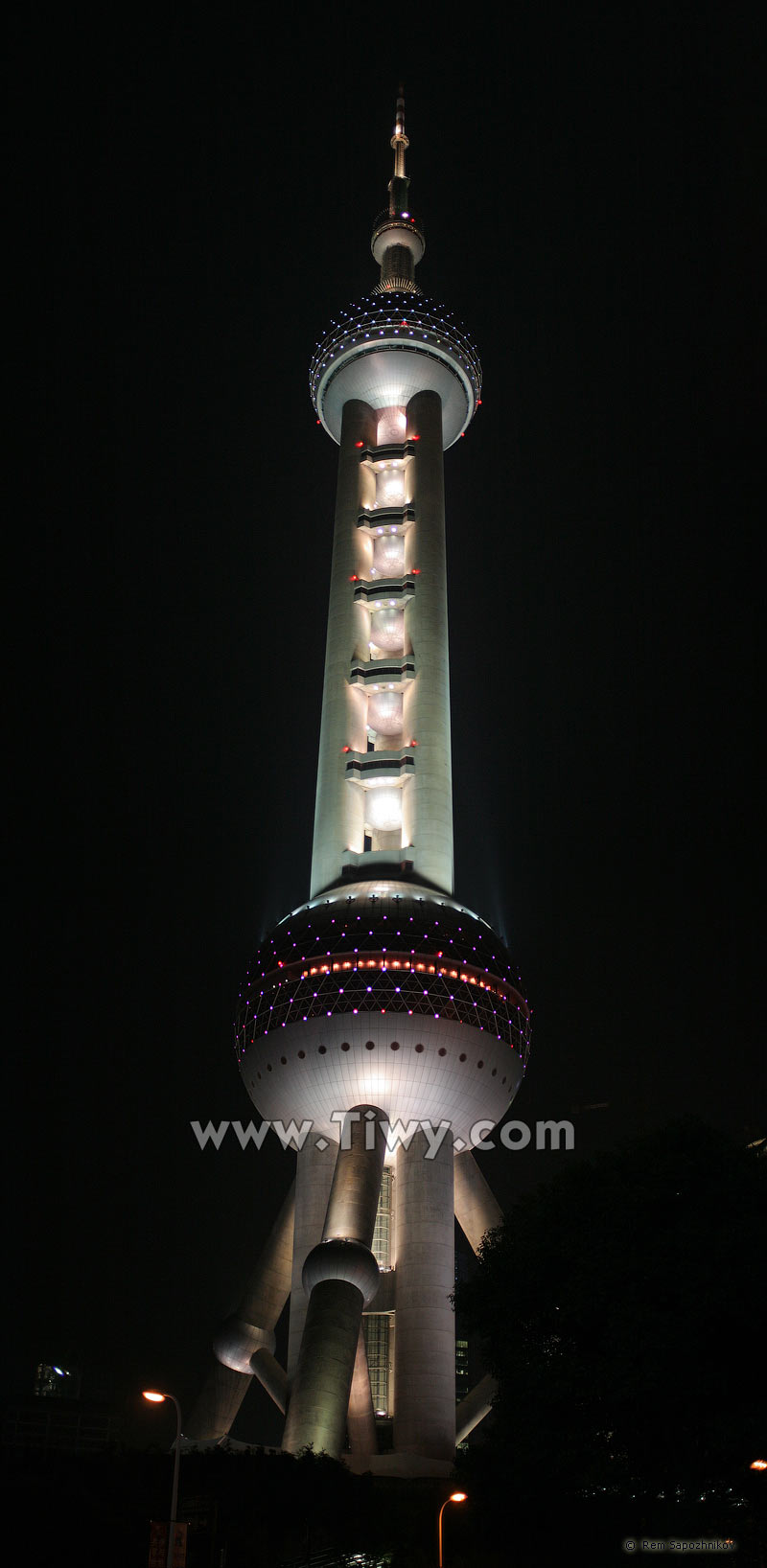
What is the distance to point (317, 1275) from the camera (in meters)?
67.7

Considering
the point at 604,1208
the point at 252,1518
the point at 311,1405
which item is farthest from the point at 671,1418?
the point at 311,1405

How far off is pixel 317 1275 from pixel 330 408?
64.8 metres

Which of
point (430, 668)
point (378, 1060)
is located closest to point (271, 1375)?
point (378, 1060)

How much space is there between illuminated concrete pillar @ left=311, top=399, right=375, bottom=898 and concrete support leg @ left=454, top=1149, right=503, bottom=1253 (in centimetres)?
1882

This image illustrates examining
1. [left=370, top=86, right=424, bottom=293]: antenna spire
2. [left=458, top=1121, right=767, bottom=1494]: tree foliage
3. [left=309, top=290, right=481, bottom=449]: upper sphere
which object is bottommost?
[left=458, top=1121, right=767, bottom=1494]: tree foliage

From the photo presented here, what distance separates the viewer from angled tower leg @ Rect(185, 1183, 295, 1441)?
245 feet

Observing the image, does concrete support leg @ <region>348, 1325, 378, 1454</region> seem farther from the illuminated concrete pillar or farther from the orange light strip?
the illuminated concrete pillar

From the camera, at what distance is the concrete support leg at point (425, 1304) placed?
226 ft

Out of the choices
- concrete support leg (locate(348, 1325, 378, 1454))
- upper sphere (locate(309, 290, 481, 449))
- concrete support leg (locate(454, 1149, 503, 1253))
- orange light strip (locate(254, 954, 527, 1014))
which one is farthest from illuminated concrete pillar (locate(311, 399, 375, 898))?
concrete support leg (locate(348, 1325, 378, 1454))

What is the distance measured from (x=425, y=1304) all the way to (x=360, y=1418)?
21.0 ft

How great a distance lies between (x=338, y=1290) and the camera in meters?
66.5

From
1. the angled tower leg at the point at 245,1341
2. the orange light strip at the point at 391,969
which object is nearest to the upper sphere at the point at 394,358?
the orange light strip at the point at 391,969

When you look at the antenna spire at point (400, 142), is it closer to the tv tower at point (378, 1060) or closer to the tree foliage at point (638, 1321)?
the tv tower at point (378, 1060)

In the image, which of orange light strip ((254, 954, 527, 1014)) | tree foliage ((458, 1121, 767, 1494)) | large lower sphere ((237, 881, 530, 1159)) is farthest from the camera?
orange light strip ((254, 954, 527, 1014))
